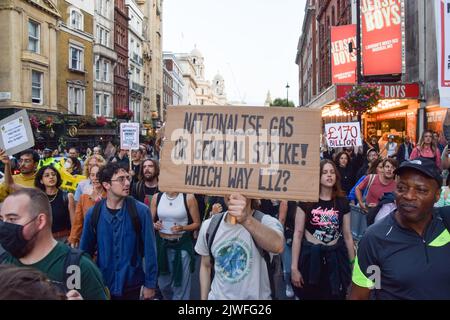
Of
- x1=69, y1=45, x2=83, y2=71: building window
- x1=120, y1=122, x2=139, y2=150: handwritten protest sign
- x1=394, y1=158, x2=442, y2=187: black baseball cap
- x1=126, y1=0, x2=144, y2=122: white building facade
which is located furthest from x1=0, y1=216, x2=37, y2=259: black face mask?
x1=126, y1=0, x2=144, y2=122: white building facade

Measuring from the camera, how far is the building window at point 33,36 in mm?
27406

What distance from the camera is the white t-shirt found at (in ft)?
10.6

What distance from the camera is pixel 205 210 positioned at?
6578 millimetres

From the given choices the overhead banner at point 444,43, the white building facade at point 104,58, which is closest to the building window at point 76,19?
the white building facade at point 104,58

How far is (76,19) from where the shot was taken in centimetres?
3391

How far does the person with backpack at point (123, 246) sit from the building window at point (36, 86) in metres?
26.1

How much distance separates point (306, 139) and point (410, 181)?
0.77 meters

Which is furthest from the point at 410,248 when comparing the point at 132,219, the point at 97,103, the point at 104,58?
the point at 104,58

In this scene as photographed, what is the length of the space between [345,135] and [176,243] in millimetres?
6847

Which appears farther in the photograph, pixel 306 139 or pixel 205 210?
pixel 205 210

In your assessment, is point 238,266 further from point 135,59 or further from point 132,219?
point 135,59

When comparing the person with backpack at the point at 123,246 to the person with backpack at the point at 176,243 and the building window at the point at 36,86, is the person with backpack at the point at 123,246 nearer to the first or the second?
the person with backpack at the point at 176,243
